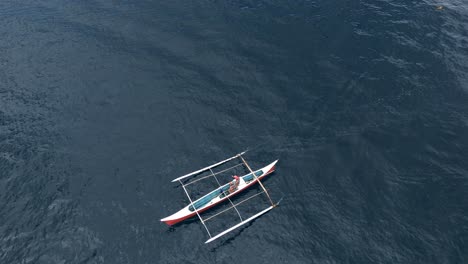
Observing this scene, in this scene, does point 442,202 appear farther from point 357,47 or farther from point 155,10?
point 155,10

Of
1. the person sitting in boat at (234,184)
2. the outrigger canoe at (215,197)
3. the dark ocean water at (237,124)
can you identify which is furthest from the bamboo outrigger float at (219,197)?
the dark ocean water at (237,124)

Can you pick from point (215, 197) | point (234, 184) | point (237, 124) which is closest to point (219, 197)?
point (215, 197)

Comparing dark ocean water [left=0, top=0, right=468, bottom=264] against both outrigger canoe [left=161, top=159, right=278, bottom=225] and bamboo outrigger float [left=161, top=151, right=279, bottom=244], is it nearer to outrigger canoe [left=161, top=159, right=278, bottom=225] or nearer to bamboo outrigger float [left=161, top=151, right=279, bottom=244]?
bamboo outrigger float [left=161, top=151, right=279, bottom=244]

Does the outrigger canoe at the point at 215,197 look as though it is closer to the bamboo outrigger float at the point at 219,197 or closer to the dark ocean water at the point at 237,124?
the bamboo outrigger float at the point at 219,197

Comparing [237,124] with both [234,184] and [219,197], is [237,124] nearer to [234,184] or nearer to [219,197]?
[234,184]

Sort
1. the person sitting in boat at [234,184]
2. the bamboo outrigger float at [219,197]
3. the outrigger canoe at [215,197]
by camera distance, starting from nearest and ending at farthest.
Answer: the bamboo outrigger float at [219,197]
the outrigger canoe at [215,197]
the person sitting in boat at [234,184]

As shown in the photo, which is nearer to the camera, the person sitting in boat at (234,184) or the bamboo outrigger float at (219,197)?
the bamboo outrigger float at (219,197)

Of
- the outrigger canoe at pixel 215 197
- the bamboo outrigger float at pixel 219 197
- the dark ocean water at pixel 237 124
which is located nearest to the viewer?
the dark ocean water at pixel 237 124

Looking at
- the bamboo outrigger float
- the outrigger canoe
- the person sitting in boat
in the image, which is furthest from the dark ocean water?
the person sitting in boat
